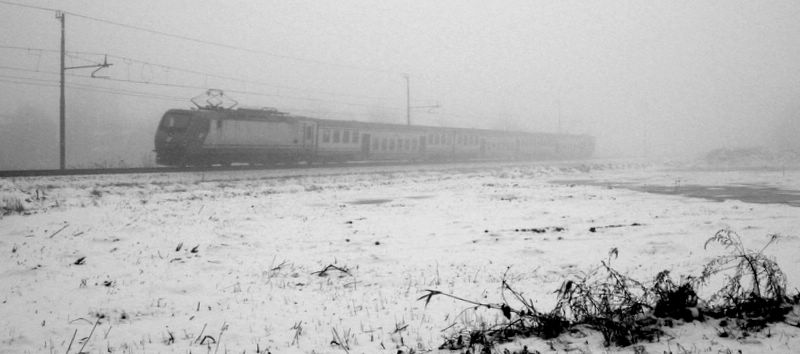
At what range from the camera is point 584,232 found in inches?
349

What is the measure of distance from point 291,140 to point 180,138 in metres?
6.49

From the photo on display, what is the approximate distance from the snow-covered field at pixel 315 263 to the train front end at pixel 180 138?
27.9ft

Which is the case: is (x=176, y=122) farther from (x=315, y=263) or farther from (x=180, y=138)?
(x=315, y=263)

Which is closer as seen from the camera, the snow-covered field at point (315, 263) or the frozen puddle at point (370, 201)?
the snow-covered field at point (315, 263)

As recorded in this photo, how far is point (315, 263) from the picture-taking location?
7.01 metres

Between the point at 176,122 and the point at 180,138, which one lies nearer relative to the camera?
the point at 180,138

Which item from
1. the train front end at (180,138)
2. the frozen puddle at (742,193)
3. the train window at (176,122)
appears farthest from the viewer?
the train window at (176,122)

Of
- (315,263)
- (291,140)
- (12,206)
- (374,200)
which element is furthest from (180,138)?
(315,263)

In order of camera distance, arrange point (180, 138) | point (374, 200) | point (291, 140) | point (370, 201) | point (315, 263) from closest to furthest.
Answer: point (315, 263), point (370, 201), point (374, 200), point (180, 138), point (291, 140)

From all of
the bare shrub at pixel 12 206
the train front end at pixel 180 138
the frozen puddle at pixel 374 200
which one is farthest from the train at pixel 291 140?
the frozen puddle at pixel 374 200

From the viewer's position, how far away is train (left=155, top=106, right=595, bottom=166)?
22.6 meters

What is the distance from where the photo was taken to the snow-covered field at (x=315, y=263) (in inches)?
172

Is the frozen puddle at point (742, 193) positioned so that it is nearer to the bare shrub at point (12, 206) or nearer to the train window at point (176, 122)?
the bare shrub at point (12, 206)

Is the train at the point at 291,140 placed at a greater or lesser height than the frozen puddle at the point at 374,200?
greater
